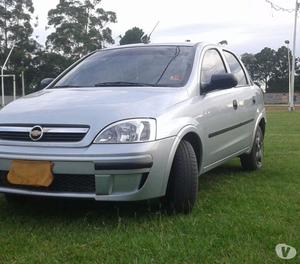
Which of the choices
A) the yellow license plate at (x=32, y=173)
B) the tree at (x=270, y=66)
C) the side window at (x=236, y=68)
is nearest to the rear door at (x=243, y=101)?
the side window at (x=236, y=68)

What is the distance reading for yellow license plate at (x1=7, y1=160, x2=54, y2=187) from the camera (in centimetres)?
394

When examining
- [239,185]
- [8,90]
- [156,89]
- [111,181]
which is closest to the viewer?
[111,181]

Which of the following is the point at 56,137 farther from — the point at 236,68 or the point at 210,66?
the point at 236,68

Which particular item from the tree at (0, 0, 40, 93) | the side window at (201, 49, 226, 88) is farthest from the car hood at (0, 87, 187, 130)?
the tree at (0, 0, 40, 93)

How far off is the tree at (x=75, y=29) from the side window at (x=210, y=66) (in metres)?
66.1

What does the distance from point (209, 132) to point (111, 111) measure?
126 centimetres

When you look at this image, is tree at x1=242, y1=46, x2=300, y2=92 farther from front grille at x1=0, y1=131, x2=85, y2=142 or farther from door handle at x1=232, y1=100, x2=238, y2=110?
front grille at x1=0, y1=131, x2=85, y2=142

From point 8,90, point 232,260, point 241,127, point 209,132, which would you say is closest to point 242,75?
point 241,127

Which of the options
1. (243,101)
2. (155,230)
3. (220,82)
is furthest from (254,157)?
(155,230)

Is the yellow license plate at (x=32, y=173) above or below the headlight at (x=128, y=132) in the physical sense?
below

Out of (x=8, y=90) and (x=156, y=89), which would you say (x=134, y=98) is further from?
(x=8, y=90)

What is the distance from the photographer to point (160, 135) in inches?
160

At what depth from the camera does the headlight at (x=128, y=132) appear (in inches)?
155

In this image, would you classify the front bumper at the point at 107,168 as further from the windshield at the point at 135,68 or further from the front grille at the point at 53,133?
the windshield at the point at 135,68
